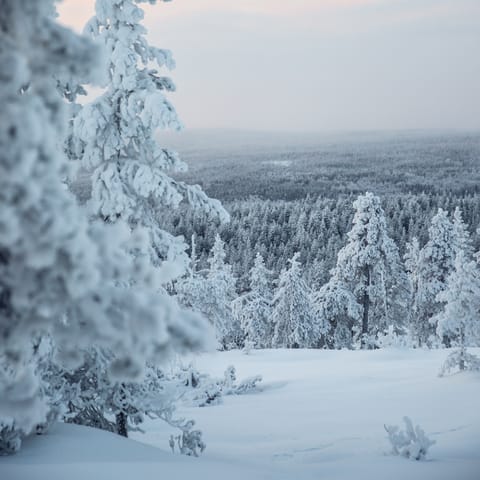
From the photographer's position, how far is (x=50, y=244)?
8.77 ft

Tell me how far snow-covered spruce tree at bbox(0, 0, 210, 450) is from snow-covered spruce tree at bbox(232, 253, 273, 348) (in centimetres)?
3846

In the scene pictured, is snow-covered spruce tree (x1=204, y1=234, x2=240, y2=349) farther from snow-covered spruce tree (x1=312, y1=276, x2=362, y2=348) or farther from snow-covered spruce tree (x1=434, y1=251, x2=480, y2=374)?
snow-covered spruce tree (x1=434, y1=251, x2=480, y2=374)

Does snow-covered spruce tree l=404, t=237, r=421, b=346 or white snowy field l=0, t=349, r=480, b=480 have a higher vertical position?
white snowy field l=0, t=349, r=480, b=480

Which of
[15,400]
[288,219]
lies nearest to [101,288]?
[15,400]

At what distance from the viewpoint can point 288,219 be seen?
14338 centimetres

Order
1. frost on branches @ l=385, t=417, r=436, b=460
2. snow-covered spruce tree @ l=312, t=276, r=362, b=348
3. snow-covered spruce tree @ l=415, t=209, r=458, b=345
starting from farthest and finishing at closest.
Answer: snow-covered spruce tree @ l=415, t=209, r=458, b=345 < snow-covered spruce tree @ l=312, t=276, r=362, b=348 < frost on branches @ l=385, t=417, r=436, b=460

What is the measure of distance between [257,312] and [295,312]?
5.50 metres

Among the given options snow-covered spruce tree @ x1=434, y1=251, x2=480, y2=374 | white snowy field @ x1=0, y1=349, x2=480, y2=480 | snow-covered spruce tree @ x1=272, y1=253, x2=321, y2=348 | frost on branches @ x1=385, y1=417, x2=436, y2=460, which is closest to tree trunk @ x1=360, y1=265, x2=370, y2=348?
snow-covered spruce tree @ x1=272, y1=253, x2=321, y2=348

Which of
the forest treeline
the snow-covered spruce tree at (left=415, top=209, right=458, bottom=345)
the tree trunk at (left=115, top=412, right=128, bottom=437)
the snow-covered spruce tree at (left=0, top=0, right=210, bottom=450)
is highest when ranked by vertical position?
the snow-covered spruce tree at (left=0, top=0, right=210, bottom=450)

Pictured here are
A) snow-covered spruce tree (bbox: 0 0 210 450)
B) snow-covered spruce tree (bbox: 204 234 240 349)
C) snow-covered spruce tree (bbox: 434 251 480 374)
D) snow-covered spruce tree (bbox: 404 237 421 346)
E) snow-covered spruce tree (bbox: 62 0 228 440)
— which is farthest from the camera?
snow-covered spruce tree (bbox: 404 237 421 346)

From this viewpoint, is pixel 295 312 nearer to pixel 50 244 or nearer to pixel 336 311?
pixel 336 311

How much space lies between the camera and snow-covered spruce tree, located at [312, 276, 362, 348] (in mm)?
32987

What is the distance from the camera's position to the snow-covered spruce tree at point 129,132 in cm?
845

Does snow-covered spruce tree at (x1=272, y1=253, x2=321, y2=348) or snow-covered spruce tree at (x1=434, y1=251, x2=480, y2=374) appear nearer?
snow-covered spruce tree at (x1=434, y1=251, x2=480, y2=374)
